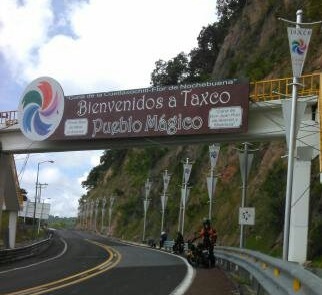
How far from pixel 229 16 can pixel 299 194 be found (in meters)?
76.9

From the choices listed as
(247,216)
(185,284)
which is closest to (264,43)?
(247,216)

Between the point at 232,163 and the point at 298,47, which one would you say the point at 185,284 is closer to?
the point at 298,47

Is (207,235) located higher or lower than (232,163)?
lower

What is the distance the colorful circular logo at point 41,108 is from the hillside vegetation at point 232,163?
14961 mm

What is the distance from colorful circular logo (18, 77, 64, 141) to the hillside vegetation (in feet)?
49.1

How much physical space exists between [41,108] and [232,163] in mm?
29112

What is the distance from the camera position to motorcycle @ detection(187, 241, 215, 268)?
23.4 m

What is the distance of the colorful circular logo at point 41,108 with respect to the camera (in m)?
33.4

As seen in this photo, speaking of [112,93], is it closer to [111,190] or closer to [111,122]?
[111,122]

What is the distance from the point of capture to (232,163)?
5962cm

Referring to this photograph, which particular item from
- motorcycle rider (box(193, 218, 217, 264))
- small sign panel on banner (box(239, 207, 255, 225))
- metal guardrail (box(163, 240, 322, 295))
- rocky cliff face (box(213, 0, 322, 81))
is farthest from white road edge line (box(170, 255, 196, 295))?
rocky cliff face (box(213, 0, 322, 81))

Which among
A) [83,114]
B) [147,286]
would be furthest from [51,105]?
[147,286]

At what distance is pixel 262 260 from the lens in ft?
44.0

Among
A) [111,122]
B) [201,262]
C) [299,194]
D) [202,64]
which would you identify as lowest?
[201,262]
